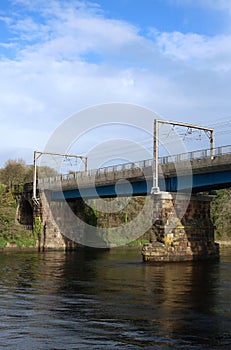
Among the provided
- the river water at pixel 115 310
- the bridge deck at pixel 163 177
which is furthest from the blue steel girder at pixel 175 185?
the river water at pixel 115 310

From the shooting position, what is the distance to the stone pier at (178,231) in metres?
48.7

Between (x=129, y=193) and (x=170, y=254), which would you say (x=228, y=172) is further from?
(x=129, y=193)

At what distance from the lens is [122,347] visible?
1521 cm

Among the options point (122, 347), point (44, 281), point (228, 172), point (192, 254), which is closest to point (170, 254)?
point (192, 254)

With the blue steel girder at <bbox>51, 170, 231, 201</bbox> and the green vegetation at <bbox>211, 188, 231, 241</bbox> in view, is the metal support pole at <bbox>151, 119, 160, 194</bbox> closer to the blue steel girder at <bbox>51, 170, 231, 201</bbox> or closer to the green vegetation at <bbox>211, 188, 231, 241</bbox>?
the blue steel girder at <bbox>51, 170, 231, 201</bbox>

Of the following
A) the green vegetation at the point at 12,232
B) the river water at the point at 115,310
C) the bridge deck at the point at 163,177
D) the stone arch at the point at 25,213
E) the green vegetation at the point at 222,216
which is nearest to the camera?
the river water at the point at 115,310

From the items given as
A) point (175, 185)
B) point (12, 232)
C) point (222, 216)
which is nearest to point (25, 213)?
point (12, 232)

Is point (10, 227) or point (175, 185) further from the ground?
point (175, 185)

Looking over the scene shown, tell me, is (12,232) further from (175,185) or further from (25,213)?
(175,185)

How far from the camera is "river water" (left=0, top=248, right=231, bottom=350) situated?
16.0 meters

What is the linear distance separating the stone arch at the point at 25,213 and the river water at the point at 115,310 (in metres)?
43.1

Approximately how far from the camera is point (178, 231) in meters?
49.6

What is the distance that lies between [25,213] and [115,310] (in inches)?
2480

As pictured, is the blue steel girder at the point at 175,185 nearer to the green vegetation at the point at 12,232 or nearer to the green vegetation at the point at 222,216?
the green vegetation at the point at 12,232
